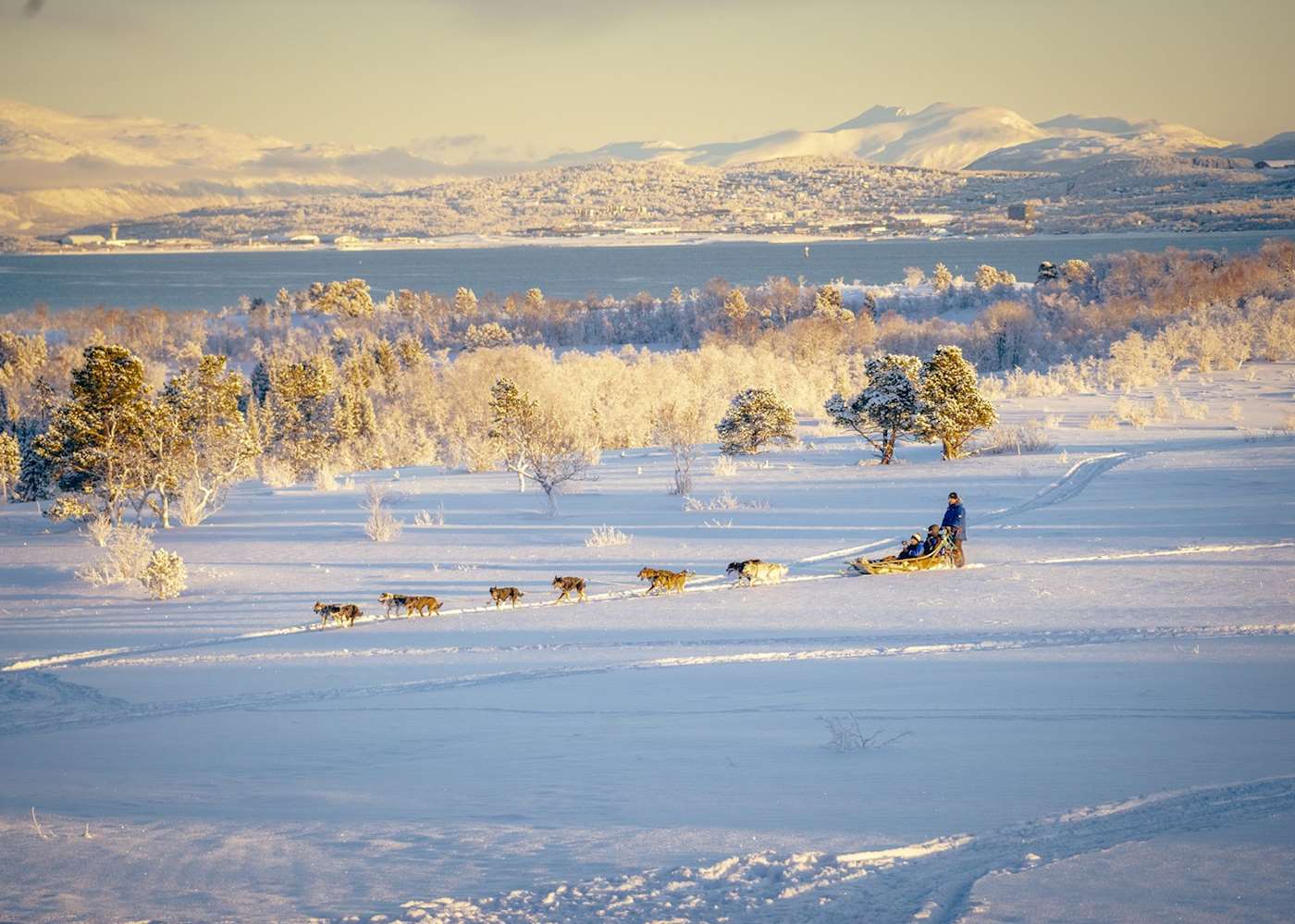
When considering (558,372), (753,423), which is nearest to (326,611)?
(753,423)

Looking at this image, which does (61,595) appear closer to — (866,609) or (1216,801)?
(866,609)

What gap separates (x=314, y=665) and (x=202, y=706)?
1332mm

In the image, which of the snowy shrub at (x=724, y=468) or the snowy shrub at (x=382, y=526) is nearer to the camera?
the snowy shrub at (x=382, y=526)

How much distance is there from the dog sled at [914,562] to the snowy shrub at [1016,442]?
10.1 metres

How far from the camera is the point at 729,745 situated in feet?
24.6

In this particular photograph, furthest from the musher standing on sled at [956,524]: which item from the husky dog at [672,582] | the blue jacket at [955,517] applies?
the husky dog at [672,582]

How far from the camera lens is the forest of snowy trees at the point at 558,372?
813 inches

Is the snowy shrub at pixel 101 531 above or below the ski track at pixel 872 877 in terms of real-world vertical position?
above

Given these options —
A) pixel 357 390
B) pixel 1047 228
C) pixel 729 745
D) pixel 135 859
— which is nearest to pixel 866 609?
pixel 729 745

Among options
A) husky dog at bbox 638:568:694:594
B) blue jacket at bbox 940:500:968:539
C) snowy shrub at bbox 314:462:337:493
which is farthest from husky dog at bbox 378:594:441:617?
snowy shrub at bbox 314:462:337:493

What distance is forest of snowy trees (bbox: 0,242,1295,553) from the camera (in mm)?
20641

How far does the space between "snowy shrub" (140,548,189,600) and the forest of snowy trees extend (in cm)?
9

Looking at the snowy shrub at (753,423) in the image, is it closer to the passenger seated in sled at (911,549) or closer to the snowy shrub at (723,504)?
the snowy shrub at (723,504)

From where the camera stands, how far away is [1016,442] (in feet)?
76.2
